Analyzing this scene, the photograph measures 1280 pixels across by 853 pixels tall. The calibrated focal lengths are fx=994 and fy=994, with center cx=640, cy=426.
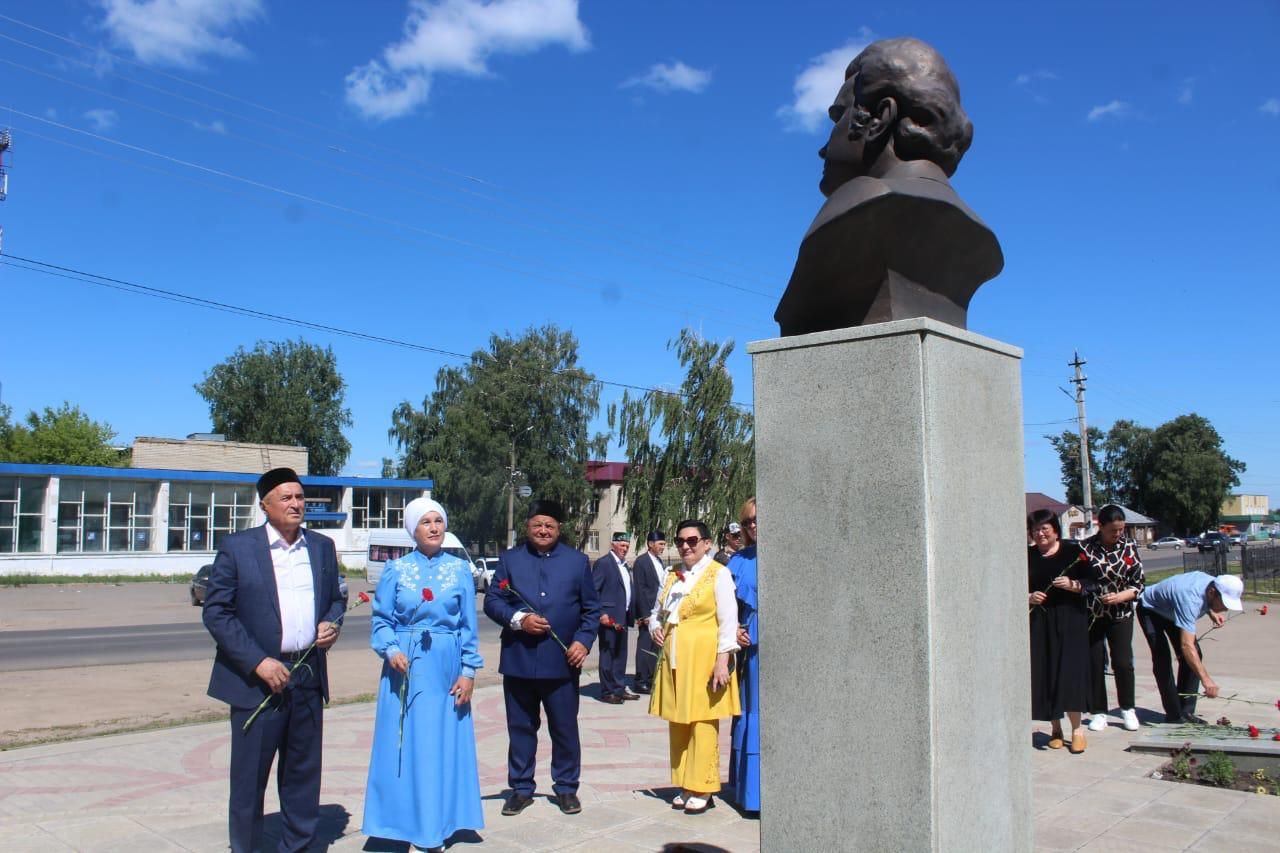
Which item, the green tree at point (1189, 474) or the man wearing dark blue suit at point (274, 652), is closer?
the man wearing dark blue suit at point (274, 652)

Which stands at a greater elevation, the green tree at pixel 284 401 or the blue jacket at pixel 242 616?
the green tree at pixel 284 401

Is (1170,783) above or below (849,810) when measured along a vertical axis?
below

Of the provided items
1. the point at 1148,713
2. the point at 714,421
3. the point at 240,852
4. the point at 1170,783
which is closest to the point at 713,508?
the point at 714,421

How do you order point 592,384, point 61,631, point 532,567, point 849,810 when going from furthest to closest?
point 592,384 → point 61,631 → point 532,567 → point 849,810

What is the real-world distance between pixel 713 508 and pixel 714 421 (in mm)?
2833

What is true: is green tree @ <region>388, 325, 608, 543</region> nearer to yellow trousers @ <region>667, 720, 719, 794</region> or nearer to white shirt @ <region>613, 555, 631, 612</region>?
white shirt @ <region>613, 555, 631, 612</region>

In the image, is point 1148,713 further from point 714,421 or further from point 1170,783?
point 714,421

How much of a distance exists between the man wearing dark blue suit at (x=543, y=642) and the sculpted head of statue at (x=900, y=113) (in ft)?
8.91

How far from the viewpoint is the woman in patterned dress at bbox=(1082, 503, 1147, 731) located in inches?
298

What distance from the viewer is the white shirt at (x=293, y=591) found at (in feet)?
15.3

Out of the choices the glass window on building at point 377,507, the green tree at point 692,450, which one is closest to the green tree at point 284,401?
the glass window on building at point 377,507

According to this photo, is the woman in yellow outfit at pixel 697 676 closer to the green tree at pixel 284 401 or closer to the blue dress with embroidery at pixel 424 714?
the blue dress with embroidery at pixel 424 714

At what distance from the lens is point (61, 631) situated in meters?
18.3

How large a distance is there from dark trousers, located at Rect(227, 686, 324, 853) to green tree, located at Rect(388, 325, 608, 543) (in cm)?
4342
